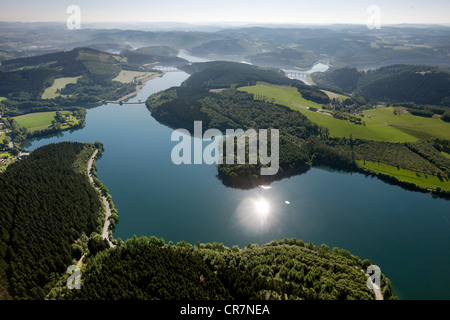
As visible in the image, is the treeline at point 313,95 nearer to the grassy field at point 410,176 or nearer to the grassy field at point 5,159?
the grassy field at point 410,176

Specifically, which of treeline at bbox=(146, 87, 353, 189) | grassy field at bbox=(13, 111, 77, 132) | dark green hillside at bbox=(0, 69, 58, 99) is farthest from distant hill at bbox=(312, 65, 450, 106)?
dark green hillside at bbox=(0, 69, 58, 99)

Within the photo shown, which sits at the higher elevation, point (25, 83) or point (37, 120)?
point (25, 83)

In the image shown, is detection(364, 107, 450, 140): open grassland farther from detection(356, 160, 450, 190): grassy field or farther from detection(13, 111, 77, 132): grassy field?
detection(13, 111, 77, 132): grassy field

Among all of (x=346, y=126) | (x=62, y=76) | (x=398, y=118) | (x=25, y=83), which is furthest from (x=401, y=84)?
(x=25, y=83)

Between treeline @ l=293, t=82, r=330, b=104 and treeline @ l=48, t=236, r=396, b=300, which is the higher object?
treeline @ l=293, t=82, r=330, b=104

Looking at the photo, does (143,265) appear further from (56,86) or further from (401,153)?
(56,86)
